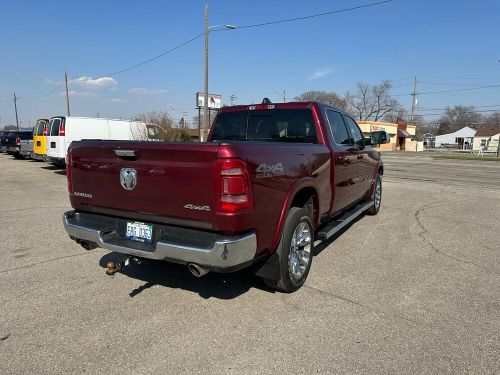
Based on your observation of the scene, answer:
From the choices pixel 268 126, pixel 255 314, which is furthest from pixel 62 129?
pixel 255 314

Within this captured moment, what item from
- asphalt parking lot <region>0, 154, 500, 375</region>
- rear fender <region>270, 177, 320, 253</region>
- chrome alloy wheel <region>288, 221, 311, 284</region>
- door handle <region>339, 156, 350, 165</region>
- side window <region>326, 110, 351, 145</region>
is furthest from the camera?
side window <region>326, 110, 351, 145</region>

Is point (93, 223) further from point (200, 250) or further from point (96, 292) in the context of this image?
point (200, 250)

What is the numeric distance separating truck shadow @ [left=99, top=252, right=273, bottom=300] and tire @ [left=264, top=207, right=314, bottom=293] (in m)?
0.31

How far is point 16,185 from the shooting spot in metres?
12.0

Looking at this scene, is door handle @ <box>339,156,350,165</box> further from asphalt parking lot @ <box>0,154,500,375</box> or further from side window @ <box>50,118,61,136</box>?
side window @ <box>50,118,61,136</box>

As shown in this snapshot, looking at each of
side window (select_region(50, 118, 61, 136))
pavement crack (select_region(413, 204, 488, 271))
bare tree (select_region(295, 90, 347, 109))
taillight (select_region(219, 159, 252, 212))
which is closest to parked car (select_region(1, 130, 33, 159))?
side window (select_region(50, 118, 61, 136))

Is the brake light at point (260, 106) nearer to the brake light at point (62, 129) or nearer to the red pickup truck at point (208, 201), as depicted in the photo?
the red pickup truck at point (208, 201)

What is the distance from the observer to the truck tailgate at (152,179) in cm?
309

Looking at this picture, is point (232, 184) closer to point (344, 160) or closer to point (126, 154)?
point (126, 154)

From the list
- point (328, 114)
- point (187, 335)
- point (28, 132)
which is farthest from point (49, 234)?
point (28, 132)

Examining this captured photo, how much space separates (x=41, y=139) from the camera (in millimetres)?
16375

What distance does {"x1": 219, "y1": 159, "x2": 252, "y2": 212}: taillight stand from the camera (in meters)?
3.01

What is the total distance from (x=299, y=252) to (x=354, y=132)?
3.04 m

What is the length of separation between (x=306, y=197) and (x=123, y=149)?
197 cm
